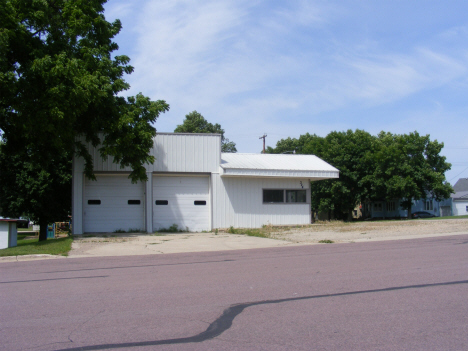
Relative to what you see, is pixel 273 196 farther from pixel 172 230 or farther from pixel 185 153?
pixel 172 230

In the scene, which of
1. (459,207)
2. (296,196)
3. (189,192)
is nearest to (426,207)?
(459,207)

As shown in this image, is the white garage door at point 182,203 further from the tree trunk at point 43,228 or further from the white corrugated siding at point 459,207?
the white corrugated siding at point 459,207

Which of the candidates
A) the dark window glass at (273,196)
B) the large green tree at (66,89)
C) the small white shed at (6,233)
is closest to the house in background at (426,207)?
the dark window glass at (273,196)

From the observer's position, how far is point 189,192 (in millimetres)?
23547

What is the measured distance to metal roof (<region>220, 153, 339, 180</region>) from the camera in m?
23.7

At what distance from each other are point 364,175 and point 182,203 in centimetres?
2797

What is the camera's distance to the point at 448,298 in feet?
22.2

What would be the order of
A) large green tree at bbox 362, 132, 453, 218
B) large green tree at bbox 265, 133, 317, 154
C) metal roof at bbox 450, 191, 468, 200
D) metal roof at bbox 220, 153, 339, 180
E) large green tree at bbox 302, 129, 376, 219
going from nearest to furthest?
metal roof at bbox 220, 153, 339, 180 → large green tree at bbox 302, 129, 376, 219 → large green tree at bbox 362, 132, 453, 218 → large green tree at bbox 265, 133, 317, 154 → metal roof at bbox 450, 191, 468, 200

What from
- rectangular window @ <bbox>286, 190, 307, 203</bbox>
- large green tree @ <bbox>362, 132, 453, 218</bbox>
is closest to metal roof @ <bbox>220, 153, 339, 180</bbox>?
rectangular window @ <bbox>286, 190, 307, 203</bbox>

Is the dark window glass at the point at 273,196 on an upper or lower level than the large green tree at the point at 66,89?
lower

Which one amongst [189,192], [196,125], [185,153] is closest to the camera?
[185,153]

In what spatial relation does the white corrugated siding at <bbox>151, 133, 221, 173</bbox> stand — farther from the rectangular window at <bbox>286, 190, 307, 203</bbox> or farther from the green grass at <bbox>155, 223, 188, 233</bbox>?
the rectangular window at <bbox>286, 190, 307, 203</bbox>

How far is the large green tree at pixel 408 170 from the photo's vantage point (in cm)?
4588

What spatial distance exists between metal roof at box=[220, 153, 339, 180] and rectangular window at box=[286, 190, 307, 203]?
1097 millimetres
